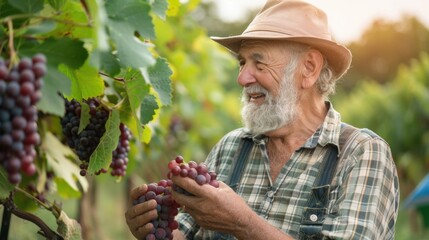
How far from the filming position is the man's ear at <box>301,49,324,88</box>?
357cm

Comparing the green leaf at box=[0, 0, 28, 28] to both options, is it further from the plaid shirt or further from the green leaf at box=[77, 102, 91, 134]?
the plaid shirt

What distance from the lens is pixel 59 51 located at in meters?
1.93

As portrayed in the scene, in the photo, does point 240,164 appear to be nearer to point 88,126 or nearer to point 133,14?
point 88,126

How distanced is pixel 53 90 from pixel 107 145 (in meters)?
0.80

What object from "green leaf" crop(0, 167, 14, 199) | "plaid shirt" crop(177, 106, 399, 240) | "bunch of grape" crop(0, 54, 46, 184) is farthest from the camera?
"plaid shirt" crop(177, 106, 399, 240)

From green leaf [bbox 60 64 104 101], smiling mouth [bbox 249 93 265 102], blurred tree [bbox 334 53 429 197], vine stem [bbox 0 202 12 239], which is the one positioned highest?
green leaf [bbox 60 64 104 101]

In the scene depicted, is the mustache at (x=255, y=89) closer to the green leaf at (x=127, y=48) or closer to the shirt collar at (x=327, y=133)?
the shirt collar at (x=327, y=133)

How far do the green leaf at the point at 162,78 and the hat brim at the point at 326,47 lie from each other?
109 centimetres

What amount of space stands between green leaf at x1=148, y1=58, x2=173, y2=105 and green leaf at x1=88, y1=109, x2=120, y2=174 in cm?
31

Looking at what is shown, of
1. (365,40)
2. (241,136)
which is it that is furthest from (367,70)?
(241,136)

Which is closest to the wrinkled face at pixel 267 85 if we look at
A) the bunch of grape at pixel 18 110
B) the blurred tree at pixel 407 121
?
the bunch of grape at pixel 18 110

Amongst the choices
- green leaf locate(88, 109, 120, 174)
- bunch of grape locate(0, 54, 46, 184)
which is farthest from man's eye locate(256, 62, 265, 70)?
bunch of grape locate(0, 54, 46, 184)

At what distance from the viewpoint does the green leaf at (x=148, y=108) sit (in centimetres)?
250

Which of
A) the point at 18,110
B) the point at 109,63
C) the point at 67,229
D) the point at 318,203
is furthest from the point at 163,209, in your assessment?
the point at 18,110
